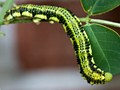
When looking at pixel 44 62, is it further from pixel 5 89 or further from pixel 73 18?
pixel 73 18

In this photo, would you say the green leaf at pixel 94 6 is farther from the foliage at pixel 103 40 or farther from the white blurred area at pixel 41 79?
the white blurred area at pixel 41 79

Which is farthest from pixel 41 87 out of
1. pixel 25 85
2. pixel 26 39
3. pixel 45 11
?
pixel 45 11

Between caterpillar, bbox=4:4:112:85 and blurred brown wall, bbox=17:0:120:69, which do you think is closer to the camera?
caterpillar, bbox=4:4:112:85

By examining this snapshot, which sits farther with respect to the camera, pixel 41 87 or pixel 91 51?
pixel 41 87

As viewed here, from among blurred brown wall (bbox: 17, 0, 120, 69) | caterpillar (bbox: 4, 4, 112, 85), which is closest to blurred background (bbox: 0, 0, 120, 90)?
blurred brown wall (bbox: 17, 0, 120, 69)

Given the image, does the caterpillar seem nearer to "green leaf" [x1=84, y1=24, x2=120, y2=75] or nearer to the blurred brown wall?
"green leaf" [x1=84, y1=24, x2=120, y2=75]

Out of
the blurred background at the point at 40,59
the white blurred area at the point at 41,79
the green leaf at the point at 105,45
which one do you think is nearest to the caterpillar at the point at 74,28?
the green leaf at the point at 105,45
